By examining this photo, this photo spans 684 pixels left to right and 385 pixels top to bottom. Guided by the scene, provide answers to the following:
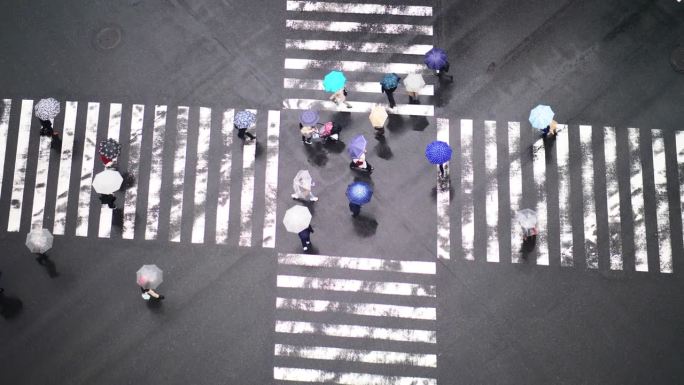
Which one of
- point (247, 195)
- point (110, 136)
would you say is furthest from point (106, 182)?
point (247, 195)

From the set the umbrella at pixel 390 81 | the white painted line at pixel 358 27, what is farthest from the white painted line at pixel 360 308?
the white painted line at pixel 358 27

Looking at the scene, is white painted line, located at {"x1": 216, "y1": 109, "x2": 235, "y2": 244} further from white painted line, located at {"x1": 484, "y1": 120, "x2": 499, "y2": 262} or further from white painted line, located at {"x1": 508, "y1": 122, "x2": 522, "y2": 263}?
white painted line, located at {"x1": 508, "y1": 122, "x2": 522, "y2": 263}

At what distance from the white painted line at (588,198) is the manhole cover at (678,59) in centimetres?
342

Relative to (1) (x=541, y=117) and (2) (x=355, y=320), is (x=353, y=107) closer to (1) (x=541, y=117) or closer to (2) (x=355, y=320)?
(1) (x=541, y=117)

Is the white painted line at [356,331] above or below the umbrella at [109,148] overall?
below

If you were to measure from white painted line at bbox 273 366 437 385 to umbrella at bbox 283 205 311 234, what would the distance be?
391 centimetres

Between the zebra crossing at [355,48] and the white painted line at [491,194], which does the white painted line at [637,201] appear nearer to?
the white painted line at [491,194]

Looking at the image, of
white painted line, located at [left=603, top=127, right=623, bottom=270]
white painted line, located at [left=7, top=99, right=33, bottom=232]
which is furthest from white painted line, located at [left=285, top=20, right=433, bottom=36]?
white painted line, located at [left=7, top=99, right=33, bottom=232]

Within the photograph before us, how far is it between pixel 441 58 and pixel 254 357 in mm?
10148

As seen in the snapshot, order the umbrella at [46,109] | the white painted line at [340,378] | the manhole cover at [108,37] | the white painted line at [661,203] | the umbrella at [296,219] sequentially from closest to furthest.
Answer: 1. the umbrella at [296,219]
2. the white painted line at [340,378]
3. the white painted line at [661,203]
4. the umbrella at [46,109]
5. the manhole cover at [108,37]

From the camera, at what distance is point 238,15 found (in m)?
24.5

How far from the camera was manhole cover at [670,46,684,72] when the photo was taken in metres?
23.4

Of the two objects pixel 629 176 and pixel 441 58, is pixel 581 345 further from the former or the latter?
pixel 441 58

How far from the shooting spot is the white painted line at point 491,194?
869 inches
